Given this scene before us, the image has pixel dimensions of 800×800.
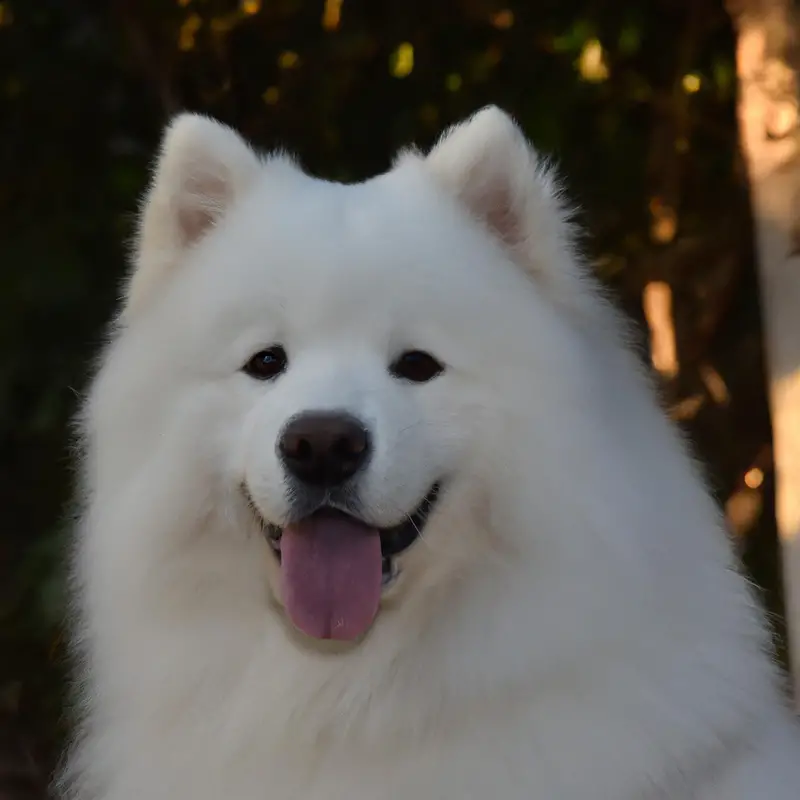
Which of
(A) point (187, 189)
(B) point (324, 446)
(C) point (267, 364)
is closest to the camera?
(B) point (324, 446)

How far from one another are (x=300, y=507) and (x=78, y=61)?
2.41 meters

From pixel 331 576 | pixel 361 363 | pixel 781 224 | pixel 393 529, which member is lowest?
pixel 331 576

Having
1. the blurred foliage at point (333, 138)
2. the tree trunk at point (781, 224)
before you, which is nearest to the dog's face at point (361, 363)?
the tree trunk at point (781, 224)

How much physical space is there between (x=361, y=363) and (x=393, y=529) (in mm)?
321

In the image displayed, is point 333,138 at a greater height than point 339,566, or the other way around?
point 333,138

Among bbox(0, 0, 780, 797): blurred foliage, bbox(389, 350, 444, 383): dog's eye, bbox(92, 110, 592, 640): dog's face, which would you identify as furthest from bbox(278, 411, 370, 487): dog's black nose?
bbox(0, 0, 780, 797): blurred foliage

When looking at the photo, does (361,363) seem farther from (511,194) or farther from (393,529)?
(511,194)

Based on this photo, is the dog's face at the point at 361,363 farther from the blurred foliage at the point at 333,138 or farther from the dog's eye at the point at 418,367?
the blurred foliage at the point at 333,138

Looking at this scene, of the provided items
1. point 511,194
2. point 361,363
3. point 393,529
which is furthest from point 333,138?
point 393,529

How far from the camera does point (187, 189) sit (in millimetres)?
2441

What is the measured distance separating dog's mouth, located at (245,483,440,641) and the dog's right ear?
2.06 feet

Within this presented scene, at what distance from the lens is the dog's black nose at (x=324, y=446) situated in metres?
1.97

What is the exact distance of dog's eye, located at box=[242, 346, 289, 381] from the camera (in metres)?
2.21

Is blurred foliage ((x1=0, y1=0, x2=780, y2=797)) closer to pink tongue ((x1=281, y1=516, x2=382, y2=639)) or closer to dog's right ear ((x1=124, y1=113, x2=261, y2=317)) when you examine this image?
dog's right ear ((x1=124, y1=113, x2=261, y2=317))
